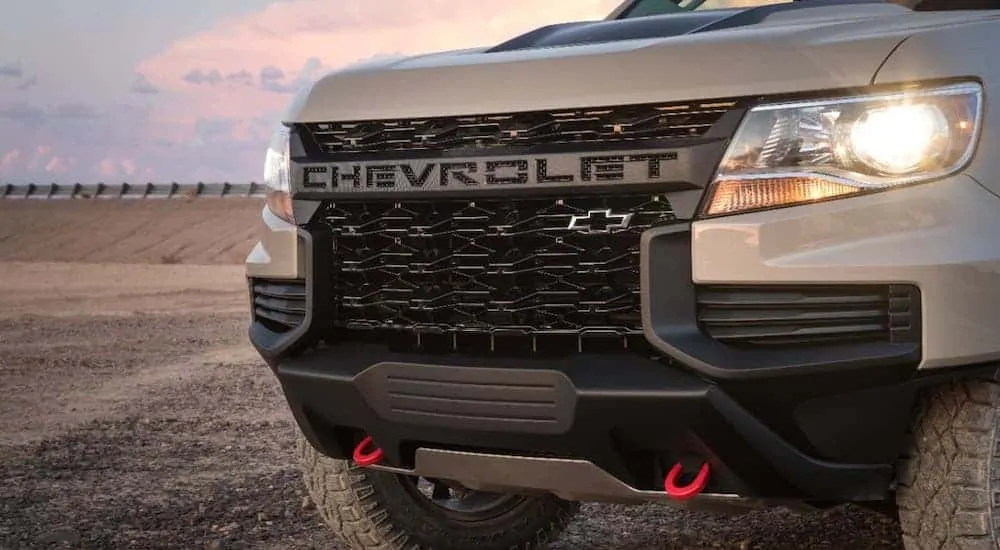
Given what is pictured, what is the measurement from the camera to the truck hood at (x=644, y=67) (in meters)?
3.16

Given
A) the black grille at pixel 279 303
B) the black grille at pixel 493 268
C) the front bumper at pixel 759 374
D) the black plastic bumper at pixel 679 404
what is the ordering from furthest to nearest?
1. the black grille at pixel 279 303
2. the black grille at pixel 493 268
3. the black plastic bumper at pixel 679 404
4. the front bumper at pixel 759 374

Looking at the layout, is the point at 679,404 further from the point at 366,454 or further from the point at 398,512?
the point at 398,512

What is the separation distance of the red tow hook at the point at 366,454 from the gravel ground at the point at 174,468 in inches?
51.5

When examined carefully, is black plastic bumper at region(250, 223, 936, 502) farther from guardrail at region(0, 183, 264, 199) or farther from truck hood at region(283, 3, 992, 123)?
guardrail at region(0, 183, 264, 199)

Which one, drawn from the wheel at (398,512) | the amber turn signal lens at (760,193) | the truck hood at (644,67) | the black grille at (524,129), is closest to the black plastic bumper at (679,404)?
the amber turn signal lens at (760,193)

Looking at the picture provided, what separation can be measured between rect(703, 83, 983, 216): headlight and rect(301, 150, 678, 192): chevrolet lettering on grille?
181 mm

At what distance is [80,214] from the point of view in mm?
48656

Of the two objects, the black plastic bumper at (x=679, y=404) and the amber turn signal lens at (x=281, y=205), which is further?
the amber turn signal lens at (x=281, y=205)

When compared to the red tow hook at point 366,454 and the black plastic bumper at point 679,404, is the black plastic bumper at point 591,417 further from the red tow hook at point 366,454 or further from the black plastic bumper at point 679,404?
the red tow hook at point 366,454

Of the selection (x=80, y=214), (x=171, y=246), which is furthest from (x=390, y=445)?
(x=80, y=214)

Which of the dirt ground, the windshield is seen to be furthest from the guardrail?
the windshield

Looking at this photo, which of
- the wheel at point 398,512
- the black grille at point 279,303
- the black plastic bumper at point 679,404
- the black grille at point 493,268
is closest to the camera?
the black plastic bumper at point 679,404

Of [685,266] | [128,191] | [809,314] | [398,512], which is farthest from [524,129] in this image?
[128,191]

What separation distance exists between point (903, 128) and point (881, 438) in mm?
747
